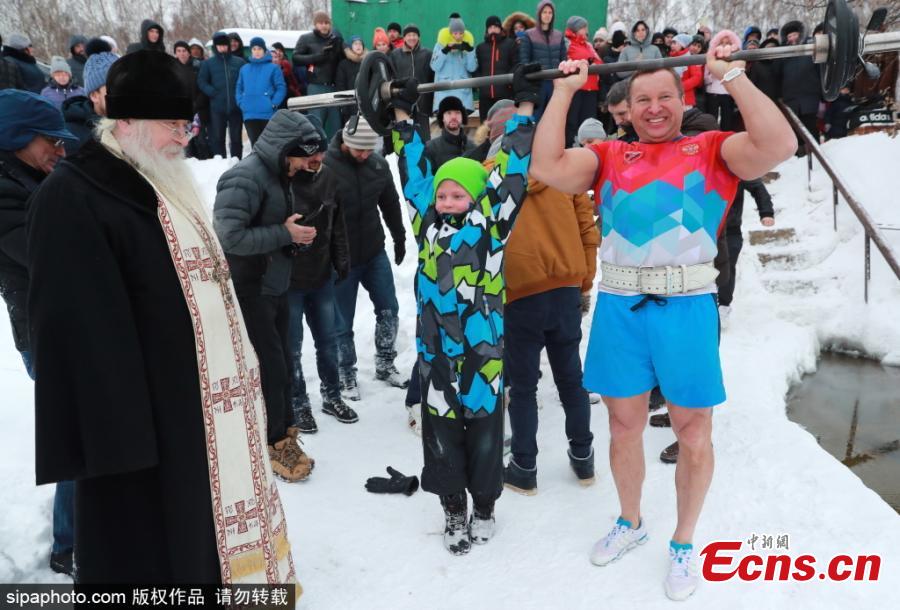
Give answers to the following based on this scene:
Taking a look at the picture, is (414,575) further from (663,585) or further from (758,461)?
(758,461)

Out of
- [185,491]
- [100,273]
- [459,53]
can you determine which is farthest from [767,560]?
[459,53]

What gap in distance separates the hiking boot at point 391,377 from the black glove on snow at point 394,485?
1462 mm

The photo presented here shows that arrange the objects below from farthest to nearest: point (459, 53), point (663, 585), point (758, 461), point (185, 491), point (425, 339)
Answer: point (459, 53) < point (758, 461) < point (425, 339) < point (663, 585) < point (185, 491)

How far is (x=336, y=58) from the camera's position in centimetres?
880

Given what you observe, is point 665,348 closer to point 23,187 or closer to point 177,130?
point 177,130

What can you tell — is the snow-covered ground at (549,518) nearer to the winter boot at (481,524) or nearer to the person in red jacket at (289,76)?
the winter boot at (481,524)

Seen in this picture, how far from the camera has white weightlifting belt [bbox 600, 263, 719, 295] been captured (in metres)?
2.51

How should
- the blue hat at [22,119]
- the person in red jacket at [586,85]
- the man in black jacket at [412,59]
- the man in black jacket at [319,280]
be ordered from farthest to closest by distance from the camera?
the man in black jacket at [412,59], the person in red jacket at [586,85], the man in black jacket at [319,280], the blue hat at [22,119]

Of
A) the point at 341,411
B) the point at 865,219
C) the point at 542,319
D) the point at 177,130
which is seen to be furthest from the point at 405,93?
the point at 865,219

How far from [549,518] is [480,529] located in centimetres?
41

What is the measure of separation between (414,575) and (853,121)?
9.31 meters

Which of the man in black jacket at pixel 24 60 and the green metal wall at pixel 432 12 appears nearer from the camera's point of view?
the man in black jacket at pixel 24 60

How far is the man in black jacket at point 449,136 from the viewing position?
14.8 feet

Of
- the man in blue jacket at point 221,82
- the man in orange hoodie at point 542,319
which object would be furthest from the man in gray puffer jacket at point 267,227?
the man in blue jacket at point 221,82
